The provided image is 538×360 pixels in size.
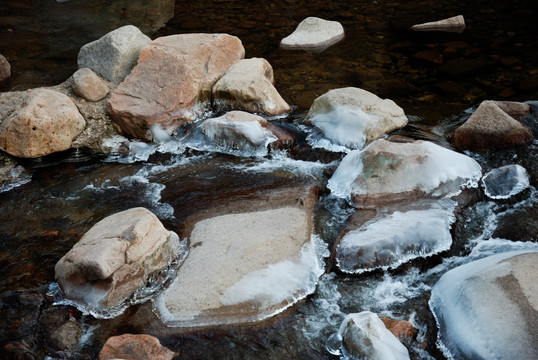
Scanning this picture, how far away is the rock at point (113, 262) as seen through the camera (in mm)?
3922

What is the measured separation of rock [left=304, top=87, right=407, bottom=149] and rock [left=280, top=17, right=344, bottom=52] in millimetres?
2687

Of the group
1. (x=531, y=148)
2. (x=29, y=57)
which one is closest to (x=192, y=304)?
(x=531, y=148)

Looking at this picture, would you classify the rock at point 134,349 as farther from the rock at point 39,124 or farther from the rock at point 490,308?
the rock at point 39,124

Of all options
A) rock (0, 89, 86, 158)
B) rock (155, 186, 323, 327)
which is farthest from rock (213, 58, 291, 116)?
rock (155, 186, 323, 327)

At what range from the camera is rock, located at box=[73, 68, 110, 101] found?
652 centimetres

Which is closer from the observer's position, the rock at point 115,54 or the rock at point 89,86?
the rock at point 89,86

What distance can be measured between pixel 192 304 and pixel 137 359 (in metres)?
0.60

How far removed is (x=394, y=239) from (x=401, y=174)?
842 millimetres

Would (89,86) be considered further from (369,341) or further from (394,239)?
(369,341)

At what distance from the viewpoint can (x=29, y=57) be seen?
8891 millimetres

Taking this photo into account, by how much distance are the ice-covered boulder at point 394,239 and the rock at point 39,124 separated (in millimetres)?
3417

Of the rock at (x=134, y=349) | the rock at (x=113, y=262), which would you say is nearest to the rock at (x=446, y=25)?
the rock at (x=113, y=262)

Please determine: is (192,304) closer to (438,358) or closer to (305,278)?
(305,278)

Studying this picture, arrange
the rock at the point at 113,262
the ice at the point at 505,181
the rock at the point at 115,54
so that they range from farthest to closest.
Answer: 1. the rock at the point at 115,54
2. the ice at the point at 505,181
3. the rock at the point at 113,262
